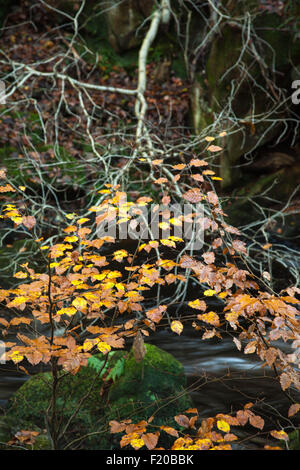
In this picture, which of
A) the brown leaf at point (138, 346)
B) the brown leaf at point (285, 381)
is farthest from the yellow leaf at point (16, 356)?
the brown leaf at point (285, 381)

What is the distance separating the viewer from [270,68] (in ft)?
25.0

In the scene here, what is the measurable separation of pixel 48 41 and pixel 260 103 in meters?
6.40

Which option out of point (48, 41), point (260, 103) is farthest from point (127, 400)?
point (48, 41)

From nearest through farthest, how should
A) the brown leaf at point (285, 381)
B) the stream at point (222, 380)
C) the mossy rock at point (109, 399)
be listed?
the brown leaf at point (285, 381), the mossy rock at point (109, 399), the stream at point (222, 380)

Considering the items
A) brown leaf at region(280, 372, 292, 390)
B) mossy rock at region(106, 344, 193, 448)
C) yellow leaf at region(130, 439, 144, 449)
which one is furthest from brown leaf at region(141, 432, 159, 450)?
brown leaf at region(280, 372, 292, 390)

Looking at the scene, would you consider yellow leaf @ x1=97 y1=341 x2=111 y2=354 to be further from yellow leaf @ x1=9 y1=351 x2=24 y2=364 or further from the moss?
the moss

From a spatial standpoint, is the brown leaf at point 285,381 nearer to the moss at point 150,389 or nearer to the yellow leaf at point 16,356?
the moss at point 150,389

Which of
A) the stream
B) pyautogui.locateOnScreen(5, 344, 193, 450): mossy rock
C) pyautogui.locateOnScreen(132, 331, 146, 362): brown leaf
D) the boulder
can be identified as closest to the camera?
pyautogui.locateOnScreen(132, 331, 146, 362): brown leaf

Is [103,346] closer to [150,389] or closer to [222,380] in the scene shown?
[150,389]

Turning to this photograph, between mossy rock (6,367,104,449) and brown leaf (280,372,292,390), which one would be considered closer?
brown leaf (280,372,292,390)

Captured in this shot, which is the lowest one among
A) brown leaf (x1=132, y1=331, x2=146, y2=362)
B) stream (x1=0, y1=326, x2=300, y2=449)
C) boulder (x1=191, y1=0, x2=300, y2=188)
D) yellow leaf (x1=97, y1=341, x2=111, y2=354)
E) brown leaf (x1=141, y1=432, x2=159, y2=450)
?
stream (x1=0, y1=326, x2=300, y2=449)

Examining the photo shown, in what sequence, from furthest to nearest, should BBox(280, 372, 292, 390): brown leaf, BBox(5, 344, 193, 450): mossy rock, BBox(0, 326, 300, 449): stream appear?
1. BBox(0, 326, 300, 449): stream
2. BBox(5, 344, 193, 450): mossy rock
3. BBox(280, 372, 292, 390): brown leaf

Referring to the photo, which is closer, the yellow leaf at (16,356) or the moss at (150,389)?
the yellow leaf at (16,356)
